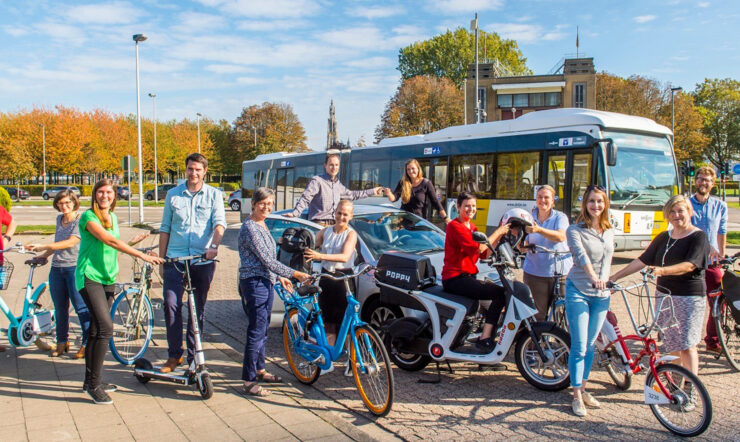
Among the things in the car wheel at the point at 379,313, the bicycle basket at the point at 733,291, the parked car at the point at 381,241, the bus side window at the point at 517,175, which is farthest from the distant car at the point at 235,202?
the bicycle basket at the point at 733,291

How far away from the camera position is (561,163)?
41.9 feet

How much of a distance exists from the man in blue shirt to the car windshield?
73.0 inches

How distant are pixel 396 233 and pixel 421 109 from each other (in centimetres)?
4506

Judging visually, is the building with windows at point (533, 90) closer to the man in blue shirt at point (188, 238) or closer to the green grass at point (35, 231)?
the green grass at point (35, 231)

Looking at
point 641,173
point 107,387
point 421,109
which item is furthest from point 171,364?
point 421,109

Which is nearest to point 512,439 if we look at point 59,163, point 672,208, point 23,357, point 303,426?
point 303,426

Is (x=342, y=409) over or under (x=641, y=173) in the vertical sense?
under

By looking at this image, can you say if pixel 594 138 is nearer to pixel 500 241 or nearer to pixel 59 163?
pixel 500 241

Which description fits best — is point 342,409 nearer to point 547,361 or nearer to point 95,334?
point 547,361

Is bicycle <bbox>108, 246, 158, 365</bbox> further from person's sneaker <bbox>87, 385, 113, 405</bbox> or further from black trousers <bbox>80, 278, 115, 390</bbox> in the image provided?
person's sneaker <bbox>87, 385, 113, 405</bbox>

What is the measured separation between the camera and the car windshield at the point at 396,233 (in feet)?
21.2

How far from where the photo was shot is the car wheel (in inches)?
222

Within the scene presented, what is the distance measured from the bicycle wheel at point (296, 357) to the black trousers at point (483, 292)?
1.37 m

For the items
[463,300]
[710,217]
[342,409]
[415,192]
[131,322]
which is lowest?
[342,409]
